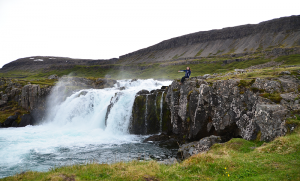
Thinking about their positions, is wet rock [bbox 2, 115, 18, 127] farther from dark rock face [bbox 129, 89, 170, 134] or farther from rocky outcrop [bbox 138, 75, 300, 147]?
rocky outcrop [bbox 138, 75, 300, 147]

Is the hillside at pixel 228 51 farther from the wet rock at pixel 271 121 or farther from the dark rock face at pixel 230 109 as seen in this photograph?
the wet rock at pixel 271 121

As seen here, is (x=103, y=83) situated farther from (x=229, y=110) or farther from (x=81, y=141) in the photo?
(x=229, y=110)

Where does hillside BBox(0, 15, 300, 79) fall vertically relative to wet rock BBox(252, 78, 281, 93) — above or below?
above

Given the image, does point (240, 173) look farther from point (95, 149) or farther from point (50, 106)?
point (50, 106)

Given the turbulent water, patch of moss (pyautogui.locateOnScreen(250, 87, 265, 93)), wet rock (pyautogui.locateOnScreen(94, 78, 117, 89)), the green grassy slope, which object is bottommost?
the turbulent water

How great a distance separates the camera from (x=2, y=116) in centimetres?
5169

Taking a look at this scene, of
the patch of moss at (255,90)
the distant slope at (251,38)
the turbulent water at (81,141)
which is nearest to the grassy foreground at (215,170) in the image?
the turbulent water at (81,141)

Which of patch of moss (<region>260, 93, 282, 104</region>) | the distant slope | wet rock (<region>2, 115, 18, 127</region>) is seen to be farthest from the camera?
the distant slope

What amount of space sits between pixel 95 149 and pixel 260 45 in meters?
164

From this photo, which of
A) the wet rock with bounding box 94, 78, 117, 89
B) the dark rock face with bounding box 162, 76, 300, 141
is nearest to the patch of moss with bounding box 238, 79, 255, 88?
Answer: the dark rock face with bounding box 162, 76, 300, 141

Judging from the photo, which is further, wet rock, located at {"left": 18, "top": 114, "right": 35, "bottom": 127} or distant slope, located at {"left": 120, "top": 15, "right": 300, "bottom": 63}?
distant slope, located at {"left": 120, "top": 15, "right": 300, "bottom": 63}

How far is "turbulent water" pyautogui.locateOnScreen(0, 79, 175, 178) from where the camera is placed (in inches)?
883

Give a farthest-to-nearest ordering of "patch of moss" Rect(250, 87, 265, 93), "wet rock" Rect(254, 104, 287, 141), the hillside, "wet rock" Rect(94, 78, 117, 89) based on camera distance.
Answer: the hillside < "wet rock" Rect(94, 78, 117, 89) < "patch of moss" Rect(250, 87, 265, 93) < "wet rock" Rect(254, 104, 287, 141)

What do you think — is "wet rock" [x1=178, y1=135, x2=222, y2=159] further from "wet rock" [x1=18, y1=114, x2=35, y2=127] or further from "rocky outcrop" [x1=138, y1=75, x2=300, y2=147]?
"wet rock" [x1=18, y1=114, x2=35, y2=127]
